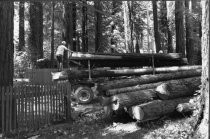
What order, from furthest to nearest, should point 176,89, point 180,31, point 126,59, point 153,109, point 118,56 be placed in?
point 180,31 < point 126,59 < point 118,56 < point 176,89 < point 153,109

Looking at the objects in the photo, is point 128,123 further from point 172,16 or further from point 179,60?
point 172,16

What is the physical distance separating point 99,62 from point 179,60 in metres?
4.57

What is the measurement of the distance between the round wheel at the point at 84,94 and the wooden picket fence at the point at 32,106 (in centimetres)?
216

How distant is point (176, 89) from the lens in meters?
8.38

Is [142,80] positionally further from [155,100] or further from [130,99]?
[130,99]

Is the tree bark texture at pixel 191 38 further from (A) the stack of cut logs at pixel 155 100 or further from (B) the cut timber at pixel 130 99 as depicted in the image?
(B) the cut timber at pixel 130 99

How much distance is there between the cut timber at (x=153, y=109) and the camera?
738 cm

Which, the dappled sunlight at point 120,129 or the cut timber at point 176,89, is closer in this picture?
the dappled sunlight at point 120,129

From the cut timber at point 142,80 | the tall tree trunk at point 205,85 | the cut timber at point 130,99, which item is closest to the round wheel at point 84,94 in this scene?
the cut timber at point 142,80

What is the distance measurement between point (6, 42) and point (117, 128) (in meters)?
4.16

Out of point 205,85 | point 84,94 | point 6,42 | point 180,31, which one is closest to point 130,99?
point 205,85

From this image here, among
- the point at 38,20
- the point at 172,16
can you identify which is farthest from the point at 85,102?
the point at 172,16

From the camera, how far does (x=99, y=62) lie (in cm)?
1282

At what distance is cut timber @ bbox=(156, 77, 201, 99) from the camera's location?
26.8 feet
